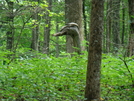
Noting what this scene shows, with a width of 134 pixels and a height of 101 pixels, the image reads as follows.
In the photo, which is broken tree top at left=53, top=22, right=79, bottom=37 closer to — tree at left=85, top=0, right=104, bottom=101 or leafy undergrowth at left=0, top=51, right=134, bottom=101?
leafy undergrowth at left=0, top=51, right=134, bottom=101

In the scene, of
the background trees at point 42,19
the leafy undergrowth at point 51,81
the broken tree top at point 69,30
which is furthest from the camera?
the background trees at point 42,19

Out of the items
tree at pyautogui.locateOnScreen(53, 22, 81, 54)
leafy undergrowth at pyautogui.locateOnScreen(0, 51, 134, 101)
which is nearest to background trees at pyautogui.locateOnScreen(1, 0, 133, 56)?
leafy undergrowth at pyautogui.locateOnScreen(0, 51, 134, 101)

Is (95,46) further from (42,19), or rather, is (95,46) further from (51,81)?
(42,19)

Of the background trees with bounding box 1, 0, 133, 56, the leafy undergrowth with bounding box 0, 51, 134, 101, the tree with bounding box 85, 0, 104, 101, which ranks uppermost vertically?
the background trees with bounding box 1, 0, 133, 56

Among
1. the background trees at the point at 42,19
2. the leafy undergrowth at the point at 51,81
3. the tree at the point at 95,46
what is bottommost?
the leafy undergrowth at the point at 51,81

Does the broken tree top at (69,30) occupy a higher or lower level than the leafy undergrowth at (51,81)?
higher

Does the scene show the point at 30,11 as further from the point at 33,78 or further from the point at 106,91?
the point at 106,91

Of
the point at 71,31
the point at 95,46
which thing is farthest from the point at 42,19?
the point at 95,46

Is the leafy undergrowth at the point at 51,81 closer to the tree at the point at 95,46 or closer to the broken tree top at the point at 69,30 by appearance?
the tree at the point at 95,46

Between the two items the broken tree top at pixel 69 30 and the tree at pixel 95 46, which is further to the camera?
the broken tree top at pixel 69 30

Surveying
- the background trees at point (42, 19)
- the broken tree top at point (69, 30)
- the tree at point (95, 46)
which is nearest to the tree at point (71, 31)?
the broken tree top at point (69, 30)

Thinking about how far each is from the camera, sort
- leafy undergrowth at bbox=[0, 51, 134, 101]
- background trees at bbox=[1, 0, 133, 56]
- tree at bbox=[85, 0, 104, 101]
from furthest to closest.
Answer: background trees at bbox=[1, 0, 133, 56] < leafy undergrowth at bbox=[0, 51, 134, 101] < tree at bbox=[85, 0, 104, 101]

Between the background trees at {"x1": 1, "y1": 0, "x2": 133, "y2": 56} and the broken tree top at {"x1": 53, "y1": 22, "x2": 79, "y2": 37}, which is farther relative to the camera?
the background trees at {"x1": 1, "y1": 0, "x2": 133, "y2": 56}

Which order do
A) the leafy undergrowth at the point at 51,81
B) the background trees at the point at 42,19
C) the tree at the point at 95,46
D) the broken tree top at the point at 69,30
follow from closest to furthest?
the tree at the point at 95,46 → the leafy undergrowth at the point at 51,81 → the broken tree top at the point at 69,30 → the background trees at the point at 42,19
